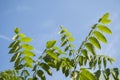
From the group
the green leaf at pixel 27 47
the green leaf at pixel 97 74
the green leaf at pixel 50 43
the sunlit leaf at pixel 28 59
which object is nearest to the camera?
the green leaf at pixel 50 43

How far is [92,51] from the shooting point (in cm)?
380

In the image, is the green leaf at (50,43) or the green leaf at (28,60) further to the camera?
the green leaf at (28,60)

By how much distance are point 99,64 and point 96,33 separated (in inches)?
43.0

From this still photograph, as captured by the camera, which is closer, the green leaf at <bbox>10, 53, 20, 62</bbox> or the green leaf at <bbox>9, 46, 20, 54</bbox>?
the green leaf at <bbox>10, 53, 20, 62</bbox>

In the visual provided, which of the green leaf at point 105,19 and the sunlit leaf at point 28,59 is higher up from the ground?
the green leaf at point 105,19

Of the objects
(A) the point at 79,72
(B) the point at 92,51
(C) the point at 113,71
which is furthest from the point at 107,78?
(A) the point at 79,72

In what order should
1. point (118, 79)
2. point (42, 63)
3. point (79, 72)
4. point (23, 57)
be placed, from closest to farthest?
point (79, 72) < point (42, 63) < point (23, 57) < point (118, 79)

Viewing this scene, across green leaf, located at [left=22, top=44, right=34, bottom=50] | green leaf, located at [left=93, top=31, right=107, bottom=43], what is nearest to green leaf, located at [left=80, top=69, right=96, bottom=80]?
green leaf, located at [left=93, top=31, right=107, bottom=43]

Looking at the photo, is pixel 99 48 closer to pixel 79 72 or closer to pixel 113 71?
pixel 79 72

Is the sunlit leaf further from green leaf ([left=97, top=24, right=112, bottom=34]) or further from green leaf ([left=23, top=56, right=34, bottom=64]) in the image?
green leaf ([left=97, top=24, right=112, bottom=34])

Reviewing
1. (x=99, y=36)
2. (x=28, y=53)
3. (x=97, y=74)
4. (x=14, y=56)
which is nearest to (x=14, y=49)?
(x=14, y=56)

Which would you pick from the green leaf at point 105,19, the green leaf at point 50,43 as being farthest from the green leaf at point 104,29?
the green leaf at point 50,43

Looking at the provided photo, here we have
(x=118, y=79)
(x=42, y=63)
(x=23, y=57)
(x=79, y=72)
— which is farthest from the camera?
(x=118, y=79)

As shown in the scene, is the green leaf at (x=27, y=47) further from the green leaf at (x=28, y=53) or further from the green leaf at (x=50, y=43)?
the green leaf at (x=50, y=43)
